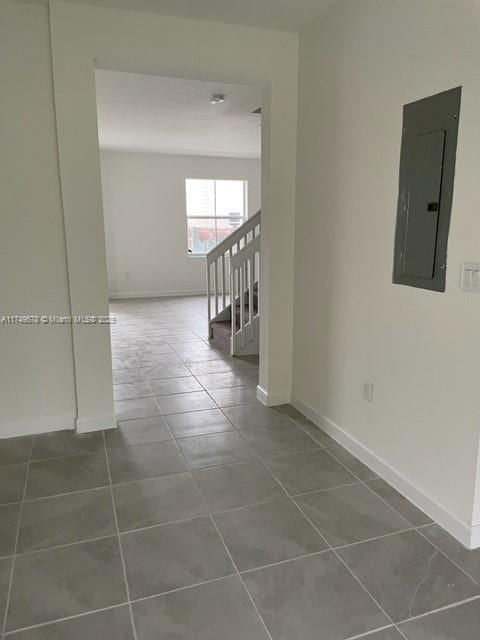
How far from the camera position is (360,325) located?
257 cm

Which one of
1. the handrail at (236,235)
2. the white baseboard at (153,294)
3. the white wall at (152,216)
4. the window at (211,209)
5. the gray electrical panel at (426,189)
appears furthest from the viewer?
the window at (211,209)

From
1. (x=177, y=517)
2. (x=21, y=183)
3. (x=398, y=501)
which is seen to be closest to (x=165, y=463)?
(x=177, y=517)

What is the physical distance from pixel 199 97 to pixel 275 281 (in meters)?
2.29

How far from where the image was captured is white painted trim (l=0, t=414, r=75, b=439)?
9.66 feet

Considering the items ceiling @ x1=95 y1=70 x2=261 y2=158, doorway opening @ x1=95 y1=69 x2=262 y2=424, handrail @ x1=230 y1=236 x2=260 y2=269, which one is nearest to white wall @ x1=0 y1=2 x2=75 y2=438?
doorway opening @ x1=95 y1=69 x2=262 y2=424

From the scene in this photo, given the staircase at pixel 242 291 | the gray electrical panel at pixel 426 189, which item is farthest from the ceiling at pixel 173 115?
the gray electrical panel at pixel 426 189

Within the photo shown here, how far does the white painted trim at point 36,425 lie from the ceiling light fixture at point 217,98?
312cm

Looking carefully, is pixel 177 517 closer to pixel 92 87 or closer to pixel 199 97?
pixel 92 87

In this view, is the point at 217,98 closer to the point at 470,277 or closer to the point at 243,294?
the point at 243,294

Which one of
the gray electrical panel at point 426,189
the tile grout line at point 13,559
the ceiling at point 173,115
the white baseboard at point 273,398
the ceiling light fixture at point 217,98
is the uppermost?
the ceiling at point 173,115

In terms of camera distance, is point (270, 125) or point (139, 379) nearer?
point (270, 125)

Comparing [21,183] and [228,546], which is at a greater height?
[21,183]

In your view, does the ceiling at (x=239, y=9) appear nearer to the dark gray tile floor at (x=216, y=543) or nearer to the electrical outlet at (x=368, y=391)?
the electrical outlet at (x=368, y=391)

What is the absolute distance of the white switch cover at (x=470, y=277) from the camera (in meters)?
1.79
